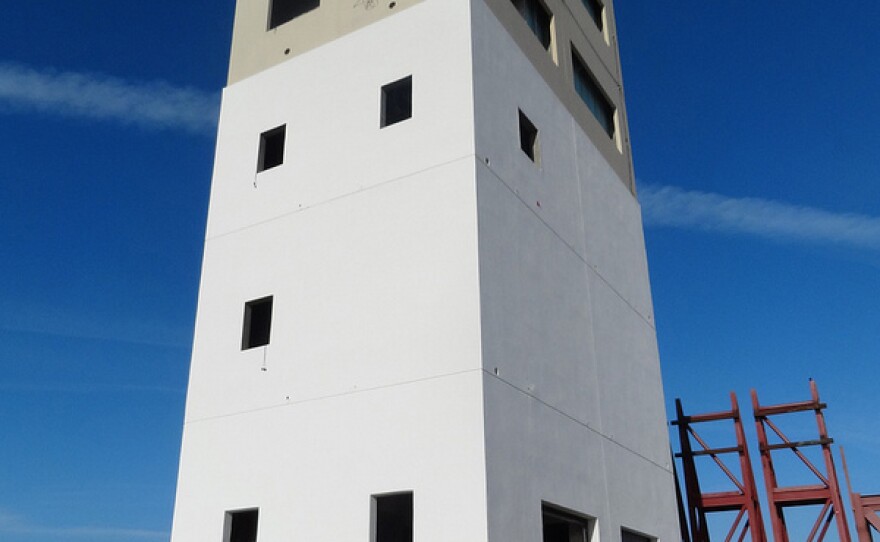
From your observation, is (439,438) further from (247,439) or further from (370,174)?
(370,174)

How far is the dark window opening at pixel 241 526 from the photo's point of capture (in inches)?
490

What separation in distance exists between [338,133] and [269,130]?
1836 mm

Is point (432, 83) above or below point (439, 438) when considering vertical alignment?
above

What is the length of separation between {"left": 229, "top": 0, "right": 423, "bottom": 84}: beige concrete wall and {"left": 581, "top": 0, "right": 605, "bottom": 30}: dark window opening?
8.40 m

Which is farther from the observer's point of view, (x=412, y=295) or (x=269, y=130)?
(x=269, y=130)

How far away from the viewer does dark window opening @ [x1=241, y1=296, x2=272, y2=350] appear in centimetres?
1381

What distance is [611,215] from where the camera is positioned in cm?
1820

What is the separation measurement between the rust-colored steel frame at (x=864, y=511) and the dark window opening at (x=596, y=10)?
1284 centimetres

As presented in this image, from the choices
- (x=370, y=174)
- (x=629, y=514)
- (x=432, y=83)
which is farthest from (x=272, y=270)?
(x=629, y=514)

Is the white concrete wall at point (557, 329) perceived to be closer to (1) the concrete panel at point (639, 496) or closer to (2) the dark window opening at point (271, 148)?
(1) the concrete panel at point (639, 496)

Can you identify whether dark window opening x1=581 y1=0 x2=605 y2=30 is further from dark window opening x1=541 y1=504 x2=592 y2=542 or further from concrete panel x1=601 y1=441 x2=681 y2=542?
dark window opening x1=541 y1=504 x2=592 y2=542

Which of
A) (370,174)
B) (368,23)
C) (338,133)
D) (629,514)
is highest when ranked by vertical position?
(368,23)

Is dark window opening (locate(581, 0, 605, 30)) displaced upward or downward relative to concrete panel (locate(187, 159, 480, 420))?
upward

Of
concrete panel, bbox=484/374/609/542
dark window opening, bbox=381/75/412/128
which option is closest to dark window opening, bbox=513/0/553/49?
dark window opening, bbox=381/75/412/128
